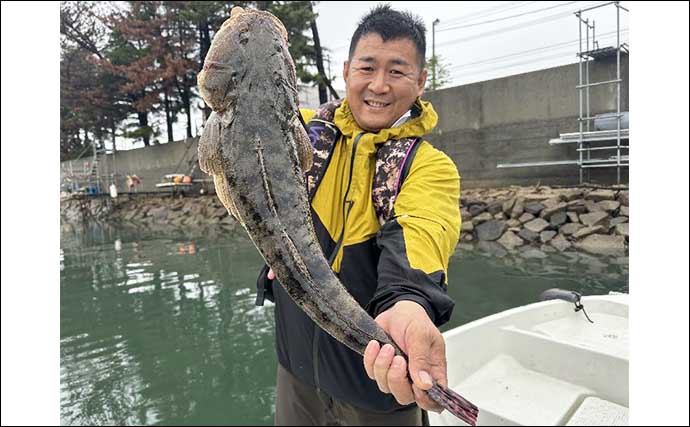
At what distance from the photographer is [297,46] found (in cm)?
469

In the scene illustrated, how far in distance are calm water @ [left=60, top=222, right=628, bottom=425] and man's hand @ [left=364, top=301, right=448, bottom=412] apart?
16.4 feet

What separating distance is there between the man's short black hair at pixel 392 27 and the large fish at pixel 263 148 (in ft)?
2.48

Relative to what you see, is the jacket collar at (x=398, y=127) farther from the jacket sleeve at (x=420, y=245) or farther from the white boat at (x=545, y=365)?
the white boat at (x=545, y=365)

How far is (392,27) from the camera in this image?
209 cm

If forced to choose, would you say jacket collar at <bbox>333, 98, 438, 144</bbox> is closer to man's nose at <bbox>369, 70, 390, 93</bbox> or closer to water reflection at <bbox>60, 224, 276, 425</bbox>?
man's nose at <bbox>369, 70, 390, 93</bbox>

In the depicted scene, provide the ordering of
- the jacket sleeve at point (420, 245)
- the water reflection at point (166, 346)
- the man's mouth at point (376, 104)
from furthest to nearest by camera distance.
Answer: the water reflection at point (166, 346) < the man's mouth at point (376, 104) < the jacket sleeve at point (420, 245)

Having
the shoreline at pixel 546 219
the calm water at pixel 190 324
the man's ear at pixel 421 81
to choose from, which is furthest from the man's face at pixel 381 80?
the shoreline at pixel 546 219

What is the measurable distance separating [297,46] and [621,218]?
11823mm

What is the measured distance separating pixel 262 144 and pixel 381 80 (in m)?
0.97

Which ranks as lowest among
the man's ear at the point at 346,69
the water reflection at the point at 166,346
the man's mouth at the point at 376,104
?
the water reflection at the point at 166,346

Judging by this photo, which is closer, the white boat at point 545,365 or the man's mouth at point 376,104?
the man's mouth at point 376,104

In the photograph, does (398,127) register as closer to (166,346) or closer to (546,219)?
(166,346)

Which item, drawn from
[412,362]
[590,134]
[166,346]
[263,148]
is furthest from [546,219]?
[263,148]

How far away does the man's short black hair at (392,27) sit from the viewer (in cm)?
209
